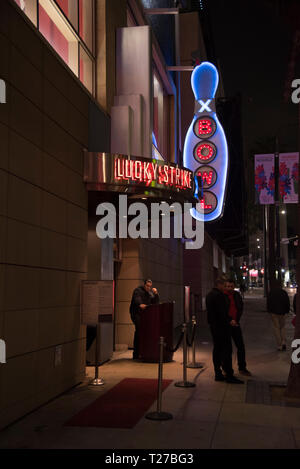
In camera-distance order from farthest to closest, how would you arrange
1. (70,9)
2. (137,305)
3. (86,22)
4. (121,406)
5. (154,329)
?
(137,305), (154,329), (86,22), (70,9), (121,406)

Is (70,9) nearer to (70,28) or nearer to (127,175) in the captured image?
(70,28)

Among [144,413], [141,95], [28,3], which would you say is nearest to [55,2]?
[28,3]

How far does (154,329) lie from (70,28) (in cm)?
655

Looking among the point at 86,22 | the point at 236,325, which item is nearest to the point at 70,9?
the point at 86,22

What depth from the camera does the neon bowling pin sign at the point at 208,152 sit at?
734 inches

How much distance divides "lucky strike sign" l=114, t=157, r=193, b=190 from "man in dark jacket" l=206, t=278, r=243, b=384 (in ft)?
7.94

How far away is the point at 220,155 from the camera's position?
18.7m

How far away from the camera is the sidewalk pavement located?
5.83 m

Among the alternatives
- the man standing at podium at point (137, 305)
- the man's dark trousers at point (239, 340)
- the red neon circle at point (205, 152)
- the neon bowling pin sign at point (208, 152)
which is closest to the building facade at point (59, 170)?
the man standing at podium at point (137, 305)

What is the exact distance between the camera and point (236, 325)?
33.3ft

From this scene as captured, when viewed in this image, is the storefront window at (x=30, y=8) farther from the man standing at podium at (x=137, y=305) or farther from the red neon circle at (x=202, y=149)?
the red neon circle at (x=202, y=149)

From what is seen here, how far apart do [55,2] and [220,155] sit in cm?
1043

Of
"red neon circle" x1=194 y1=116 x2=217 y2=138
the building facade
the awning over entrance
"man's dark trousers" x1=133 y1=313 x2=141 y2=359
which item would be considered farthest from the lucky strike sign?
"red neon circle" x1=194 y1=116 x2=217 y2=138

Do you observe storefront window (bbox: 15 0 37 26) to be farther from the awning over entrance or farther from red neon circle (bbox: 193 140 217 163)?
red neon circle (bbox: 193 140 217 163)
